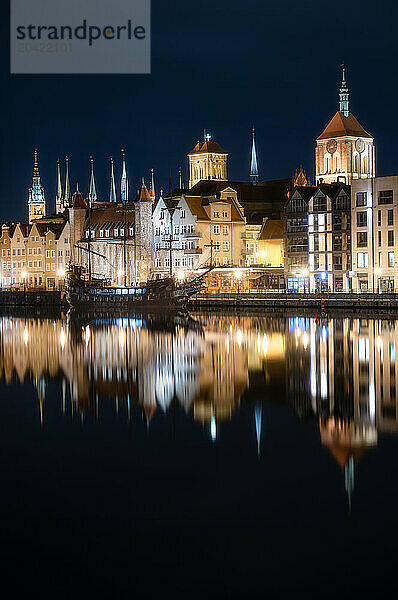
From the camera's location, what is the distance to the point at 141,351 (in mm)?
43562

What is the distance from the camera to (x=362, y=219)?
8706cm

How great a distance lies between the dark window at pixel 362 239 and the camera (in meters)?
86.7

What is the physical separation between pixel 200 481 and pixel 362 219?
2845 inches

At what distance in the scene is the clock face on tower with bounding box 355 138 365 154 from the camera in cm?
13175

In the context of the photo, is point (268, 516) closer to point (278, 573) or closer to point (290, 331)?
point (278, 573)

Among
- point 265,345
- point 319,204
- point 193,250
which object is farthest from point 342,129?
point 265,345

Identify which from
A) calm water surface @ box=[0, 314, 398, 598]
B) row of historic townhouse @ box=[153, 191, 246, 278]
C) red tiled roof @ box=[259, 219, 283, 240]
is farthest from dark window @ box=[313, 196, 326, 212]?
calm water surface @ box=[0, 314, 398, 598]

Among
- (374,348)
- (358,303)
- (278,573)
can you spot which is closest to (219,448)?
(278,573)

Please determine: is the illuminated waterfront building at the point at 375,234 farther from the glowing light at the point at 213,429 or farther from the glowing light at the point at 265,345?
the glowing light at the point at 213,429

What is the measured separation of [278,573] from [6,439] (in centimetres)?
1075

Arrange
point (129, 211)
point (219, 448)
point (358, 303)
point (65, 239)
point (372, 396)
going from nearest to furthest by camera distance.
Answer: point (219, 448)
point (372, 396)
point (358, 303)
point (129, 211)
point (65, 239)

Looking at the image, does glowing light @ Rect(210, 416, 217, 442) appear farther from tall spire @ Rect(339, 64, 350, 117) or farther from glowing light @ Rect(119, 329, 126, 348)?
tall spire @ Rect(339, 64, 350, 117)

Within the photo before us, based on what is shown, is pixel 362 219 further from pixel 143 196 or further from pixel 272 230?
pixel 143 196

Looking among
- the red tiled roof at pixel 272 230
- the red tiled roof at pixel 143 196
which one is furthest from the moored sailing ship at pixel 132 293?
the red tiled roof at pixel 272 230
